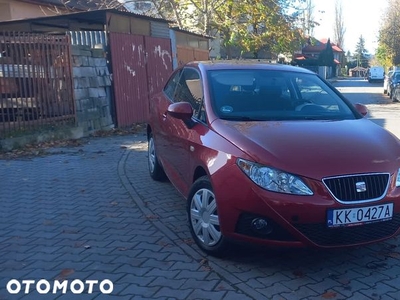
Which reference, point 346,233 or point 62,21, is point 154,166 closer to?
point 346,233

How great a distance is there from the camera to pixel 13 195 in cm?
645

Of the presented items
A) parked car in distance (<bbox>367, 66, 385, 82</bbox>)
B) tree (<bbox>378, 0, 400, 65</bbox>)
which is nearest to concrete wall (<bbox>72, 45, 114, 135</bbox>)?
tree (<bbox>378, 0, 400, 65</bbox>)

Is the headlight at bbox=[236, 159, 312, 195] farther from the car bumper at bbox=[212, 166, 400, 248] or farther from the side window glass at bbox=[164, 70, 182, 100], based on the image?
the side window glass at bbox=[164, 70, 182, 100]

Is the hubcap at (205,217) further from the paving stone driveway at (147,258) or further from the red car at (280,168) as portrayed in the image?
the paving stone driveway at (147,258)

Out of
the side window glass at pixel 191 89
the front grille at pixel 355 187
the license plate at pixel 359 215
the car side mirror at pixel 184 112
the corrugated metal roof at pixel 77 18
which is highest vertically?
the corrugated metal roof at pixel 77 18

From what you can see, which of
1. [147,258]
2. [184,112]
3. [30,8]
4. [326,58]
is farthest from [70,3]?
[326,58]

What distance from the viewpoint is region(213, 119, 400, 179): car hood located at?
3.78m

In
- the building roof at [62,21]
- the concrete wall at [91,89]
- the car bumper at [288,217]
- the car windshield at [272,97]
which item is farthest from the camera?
the building roof at [62,21]

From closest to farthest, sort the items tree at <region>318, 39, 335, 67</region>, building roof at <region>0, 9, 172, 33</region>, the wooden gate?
the wooden gate < building roof at <region>0, 9, 172, 33</region> < tree at <region>318, 39, 335, 67</region>

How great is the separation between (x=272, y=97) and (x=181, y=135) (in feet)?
3.46

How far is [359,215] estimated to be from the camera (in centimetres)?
376

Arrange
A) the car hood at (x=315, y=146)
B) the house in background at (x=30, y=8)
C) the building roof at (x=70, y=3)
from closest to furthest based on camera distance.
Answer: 1. the car hood at (x=315, y=146)
2. the house in background at (x=30, y=8)
3. the building roof at (x=70, y=3)

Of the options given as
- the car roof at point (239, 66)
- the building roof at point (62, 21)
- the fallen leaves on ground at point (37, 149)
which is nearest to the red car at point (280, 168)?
the car roof at point (239, 66)

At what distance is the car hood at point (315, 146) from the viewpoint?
149 inches
